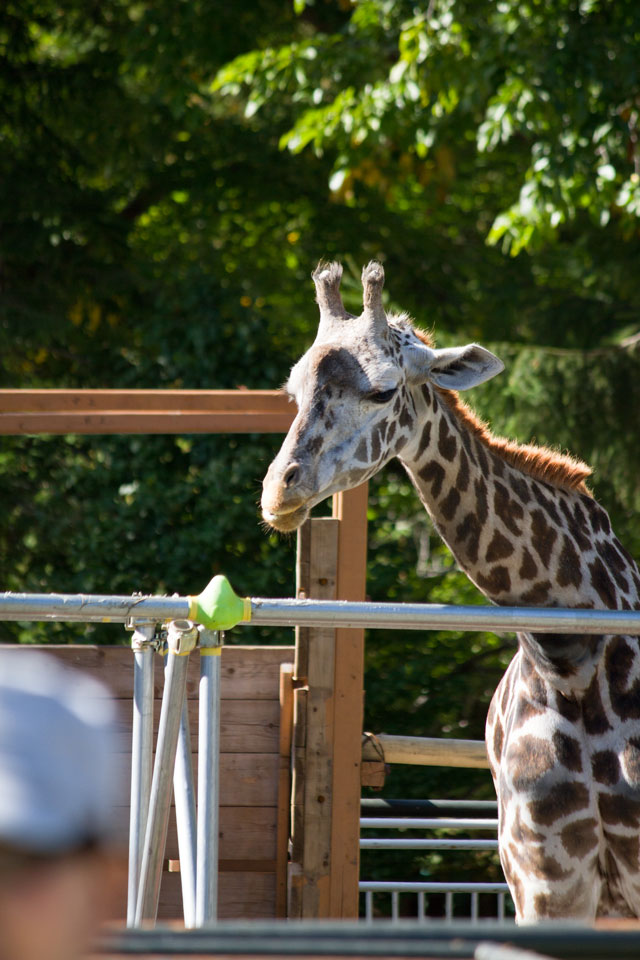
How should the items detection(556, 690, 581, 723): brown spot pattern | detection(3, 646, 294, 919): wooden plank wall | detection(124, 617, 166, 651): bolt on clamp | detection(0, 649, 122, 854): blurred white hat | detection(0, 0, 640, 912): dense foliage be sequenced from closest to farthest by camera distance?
detection(0, 649, 122, 854): blurred white hat → detection(124, 617, 166, 651): bolt on clamp → detection(556, 690, 581, 723): brown spot pattern → detection(3, 646, 294, 919): wooden plank wall → detection(0, 0, 640, 912): dense foliage

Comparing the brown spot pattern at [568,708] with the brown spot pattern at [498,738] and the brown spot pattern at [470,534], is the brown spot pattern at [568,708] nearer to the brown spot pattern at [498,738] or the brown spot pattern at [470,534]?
the brown spot pattern at [498,738]

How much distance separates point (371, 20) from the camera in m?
7.90

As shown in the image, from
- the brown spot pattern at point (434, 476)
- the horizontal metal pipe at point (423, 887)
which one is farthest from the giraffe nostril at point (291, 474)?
the horizontal metal pipe at point (423, 887)

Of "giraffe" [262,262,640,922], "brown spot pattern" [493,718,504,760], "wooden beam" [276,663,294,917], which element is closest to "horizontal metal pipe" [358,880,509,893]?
"wooden beam" [276,663,294,917]

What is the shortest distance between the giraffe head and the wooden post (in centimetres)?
47

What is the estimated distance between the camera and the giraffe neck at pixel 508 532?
340 centimetres

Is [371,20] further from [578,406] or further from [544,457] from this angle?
[544,457]

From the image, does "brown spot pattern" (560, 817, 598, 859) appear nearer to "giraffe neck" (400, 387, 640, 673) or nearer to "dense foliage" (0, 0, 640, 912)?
"giraffe neck" (400, 387, 640, 673)

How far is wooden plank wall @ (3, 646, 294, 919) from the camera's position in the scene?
384 centimetres

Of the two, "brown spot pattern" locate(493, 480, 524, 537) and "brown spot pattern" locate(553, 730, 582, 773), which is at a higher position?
"brown spot pattern" locate(493, 480, 524, 537)

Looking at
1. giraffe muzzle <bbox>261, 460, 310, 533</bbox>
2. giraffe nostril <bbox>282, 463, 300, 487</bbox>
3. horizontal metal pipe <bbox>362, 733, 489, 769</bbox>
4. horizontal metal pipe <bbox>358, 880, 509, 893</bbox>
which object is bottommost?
horizontal metal pipe <bbox>358, 880, 509, 893</bbox>

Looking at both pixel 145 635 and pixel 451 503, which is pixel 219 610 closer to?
pixel 145 635

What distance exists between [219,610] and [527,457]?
1594mm

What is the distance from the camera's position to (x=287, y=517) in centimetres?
322
